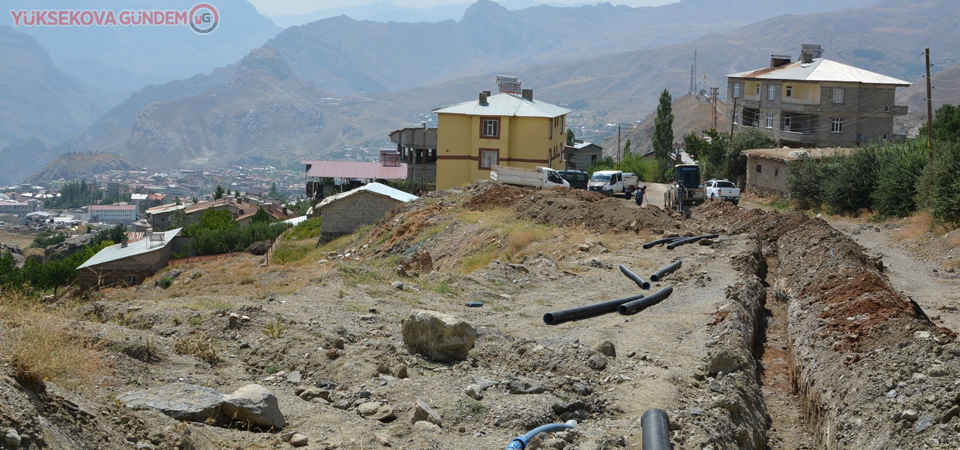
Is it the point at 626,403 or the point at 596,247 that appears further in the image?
the point at 596,247

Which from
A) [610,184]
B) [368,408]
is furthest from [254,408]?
[610,184]

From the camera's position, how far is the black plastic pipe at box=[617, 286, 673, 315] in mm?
17328

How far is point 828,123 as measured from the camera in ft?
224

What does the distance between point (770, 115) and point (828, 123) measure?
5.34 m

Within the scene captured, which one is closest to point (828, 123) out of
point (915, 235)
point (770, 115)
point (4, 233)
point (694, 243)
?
point (770, 115)

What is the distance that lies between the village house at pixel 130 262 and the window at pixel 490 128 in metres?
20.1

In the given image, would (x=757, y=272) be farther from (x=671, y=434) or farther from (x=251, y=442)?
(x=251, y=442)

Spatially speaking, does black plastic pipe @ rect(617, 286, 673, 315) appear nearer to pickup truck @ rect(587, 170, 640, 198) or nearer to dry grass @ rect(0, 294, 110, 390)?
dry grass @ rect(0, 294, 110, 390)

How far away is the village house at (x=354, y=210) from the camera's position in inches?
1829

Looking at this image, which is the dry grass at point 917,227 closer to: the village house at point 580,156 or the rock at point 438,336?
the rock at point 438,336

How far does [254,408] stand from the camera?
8.56 m

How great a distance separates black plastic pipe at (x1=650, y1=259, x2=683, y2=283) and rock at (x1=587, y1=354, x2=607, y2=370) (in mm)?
8619

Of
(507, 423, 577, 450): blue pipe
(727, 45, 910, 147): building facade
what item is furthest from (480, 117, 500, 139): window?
(507, 423, 577, 450): blue pipe

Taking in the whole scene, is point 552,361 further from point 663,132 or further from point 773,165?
point 663,132
